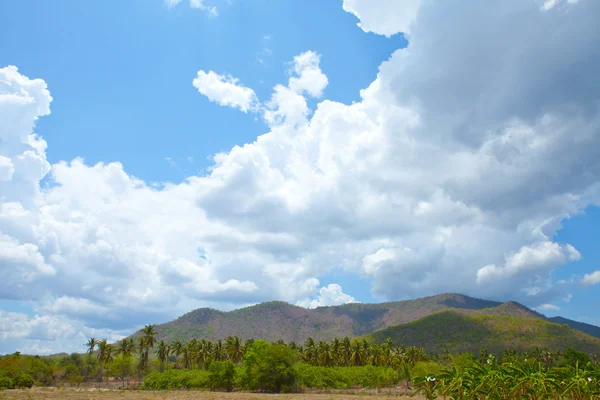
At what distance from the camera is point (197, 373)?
91750 millimetres

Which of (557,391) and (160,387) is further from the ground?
(557,391)

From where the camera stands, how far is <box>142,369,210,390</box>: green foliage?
3516 inches

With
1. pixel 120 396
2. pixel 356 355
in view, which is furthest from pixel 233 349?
pixel 120 396

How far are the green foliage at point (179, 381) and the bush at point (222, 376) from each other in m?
1.22

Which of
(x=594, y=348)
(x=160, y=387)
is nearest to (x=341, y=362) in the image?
(x=160, y=387)

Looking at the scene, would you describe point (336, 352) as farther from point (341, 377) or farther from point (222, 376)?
point (222, 376)

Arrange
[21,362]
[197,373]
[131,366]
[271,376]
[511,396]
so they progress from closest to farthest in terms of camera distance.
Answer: [511,396]
[271,376]
[197,373]
[21,362]
[131,366]

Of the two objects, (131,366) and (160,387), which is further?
(131,366)

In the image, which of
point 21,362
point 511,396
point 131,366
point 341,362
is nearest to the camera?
point 511,396

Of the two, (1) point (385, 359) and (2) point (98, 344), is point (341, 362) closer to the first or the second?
(1) point (385, 359)

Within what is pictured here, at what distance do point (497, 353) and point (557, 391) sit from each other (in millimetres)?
202053

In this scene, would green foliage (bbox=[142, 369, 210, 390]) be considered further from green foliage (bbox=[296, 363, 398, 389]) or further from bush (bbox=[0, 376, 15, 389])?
bush (bbox=[0, 376, 15, 389])

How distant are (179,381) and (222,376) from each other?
991 centimetres

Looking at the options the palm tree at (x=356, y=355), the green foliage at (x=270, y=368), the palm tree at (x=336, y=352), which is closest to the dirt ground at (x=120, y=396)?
the green foliage at (x=270, y=368)
